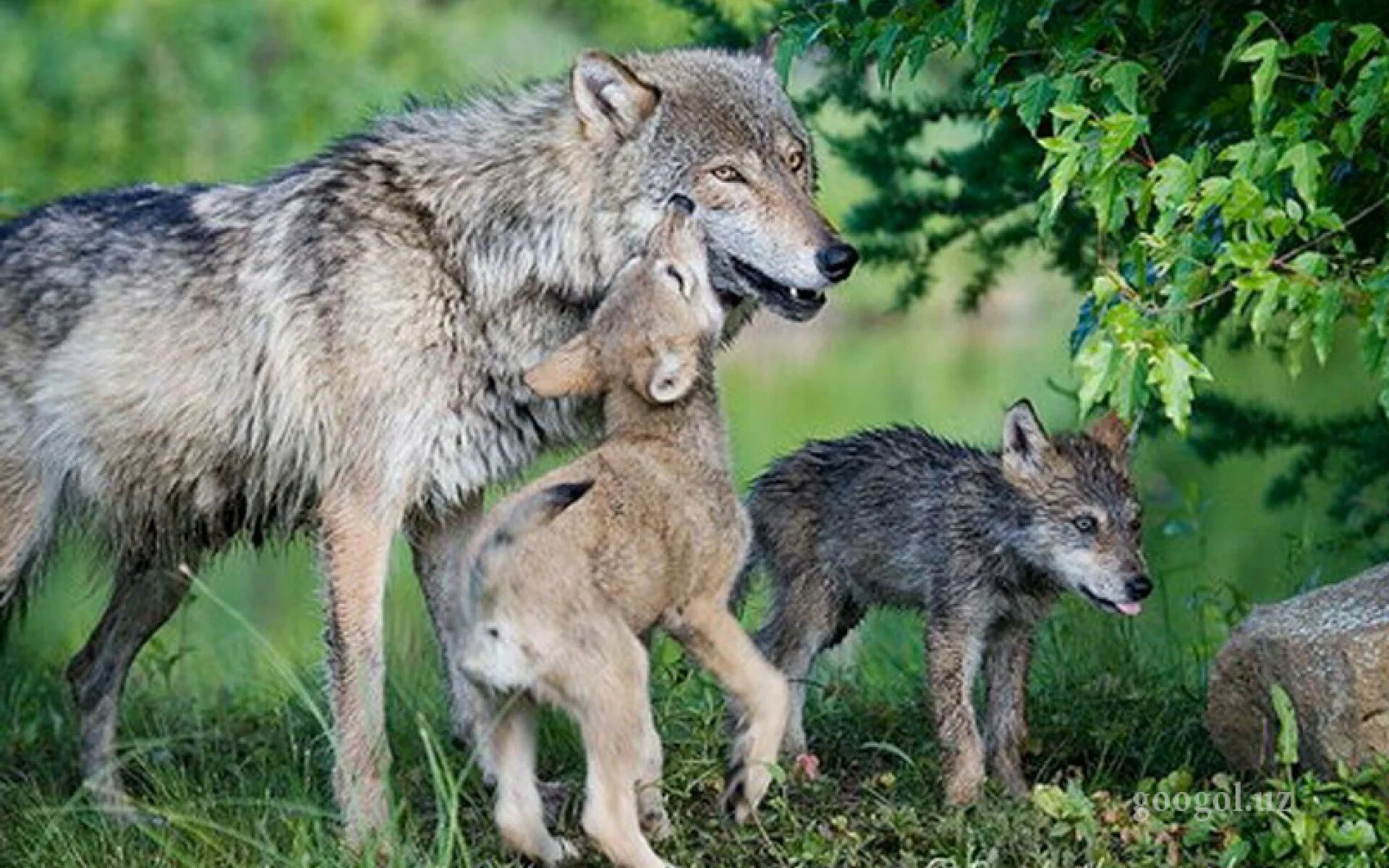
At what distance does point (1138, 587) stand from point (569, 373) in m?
1.55

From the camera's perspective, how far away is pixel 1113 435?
24.5 ft

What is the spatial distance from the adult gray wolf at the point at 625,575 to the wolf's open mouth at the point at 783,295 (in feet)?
0.85

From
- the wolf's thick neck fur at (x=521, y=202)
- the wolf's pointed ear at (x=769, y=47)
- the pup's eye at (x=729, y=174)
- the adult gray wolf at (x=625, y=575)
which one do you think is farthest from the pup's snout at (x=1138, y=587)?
the wolf's pointed ear at (x=769, y=47)

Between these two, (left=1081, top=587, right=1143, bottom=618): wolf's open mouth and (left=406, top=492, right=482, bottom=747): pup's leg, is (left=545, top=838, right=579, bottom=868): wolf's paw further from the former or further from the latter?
(left=1081, top=587, right=1143, bottom=618): wolf's open mouth

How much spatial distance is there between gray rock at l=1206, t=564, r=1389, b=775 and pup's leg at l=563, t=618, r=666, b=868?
1526 millimetres

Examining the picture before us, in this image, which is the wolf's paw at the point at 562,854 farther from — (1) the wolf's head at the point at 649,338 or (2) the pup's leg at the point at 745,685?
(1) the wolf's head at the point at 649,338

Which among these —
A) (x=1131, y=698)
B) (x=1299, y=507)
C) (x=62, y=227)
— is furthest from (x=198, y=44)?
(x=1131, y=698)

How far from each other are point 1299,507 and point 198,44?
890cm

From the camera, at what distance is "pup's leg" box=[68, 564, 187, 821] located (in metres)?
8.33

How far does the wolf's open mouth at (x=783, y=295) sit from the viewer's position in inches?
287

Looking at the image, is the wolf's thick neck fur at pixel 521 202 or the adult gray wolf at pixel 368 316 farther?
the wolf's thick neck fur at pixel 521 202

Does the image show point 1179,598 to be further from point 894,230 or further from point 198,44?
point 198,44

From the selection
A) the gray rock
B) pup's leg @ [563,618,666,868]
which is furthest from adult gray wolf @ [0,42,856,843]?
the gray rock

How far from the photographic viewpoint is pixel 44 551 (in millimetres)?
8008
